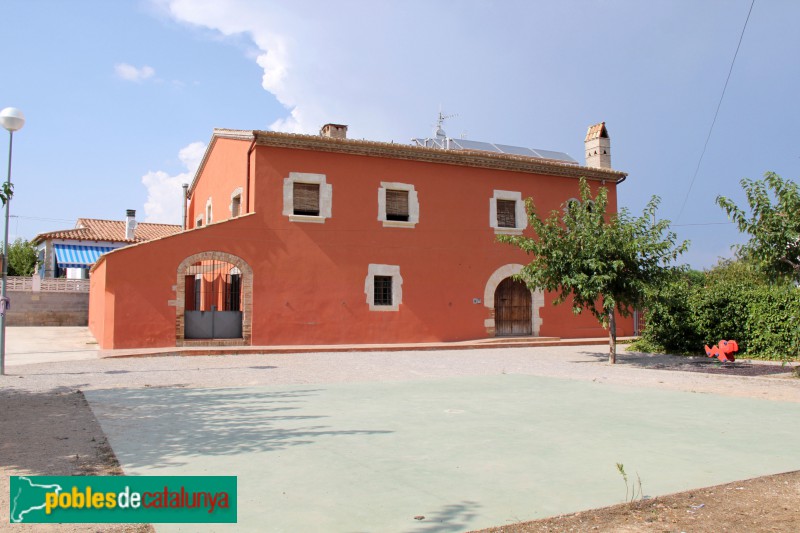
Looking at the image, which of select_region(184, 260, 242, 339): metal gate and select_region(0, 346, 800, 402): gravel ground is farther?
select_region(184, 260, 242, 339): metal gate

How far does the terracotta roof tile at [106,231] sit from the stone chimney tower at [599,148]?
19895mm

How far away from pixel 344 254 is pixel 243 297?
328 cm

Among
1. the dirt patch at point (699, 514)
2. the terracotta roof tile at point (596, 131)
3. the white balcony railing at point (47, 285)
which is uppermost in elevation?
the terracotta roof tile at point (596, 131)

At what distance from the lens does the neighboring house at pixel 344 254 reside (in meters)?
16.8

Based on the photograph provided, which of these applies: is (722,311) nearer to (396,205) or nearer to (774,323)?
(774,323)

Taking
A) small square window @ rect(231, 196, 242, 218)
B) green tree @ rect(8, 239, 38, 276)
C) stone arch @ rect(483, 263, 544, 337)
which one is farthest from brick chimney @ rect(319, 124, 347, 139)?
green tree @ rect(8, 239, 38, 276)

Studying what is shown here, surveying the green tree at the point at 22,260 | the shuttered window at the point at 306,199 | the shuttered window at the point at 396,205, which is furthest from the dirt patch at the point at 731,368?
the green tree at the point at 22,260

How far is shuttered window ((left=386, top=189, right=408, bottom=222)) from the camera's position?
776 inches

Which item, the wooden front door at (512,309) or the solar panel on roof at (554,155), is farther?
the solar panel on roof at (554,155)

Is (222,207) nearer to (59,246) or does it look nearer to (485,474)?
(59,246)

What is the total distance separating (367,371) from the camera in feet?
41.6

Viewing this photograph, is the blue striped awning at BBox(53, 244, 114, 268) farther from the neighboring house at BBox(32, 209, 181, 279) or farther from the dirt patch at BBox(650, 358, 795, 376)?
the dirt patch at BBox(650, 358, 795, 376)

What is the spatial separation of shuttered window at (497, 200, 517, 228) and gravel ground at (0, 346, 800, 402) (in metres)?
5.86

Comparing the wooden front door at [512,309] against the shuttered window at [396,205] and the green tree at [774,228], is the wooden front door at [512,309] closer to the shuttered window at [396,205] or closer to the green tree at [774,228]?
the shuttered window at [396,205]
